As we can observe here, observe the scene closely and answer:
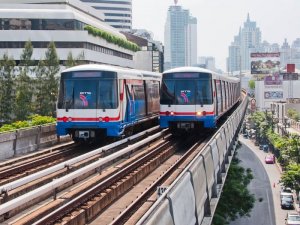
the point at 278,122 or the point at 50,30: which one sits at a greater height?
the point at 50,30

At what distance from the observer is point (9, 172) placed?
16047mm

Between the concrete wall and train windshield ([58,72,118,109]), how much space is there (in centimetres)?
190

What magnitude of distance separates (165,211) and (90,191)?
5839 millimetres

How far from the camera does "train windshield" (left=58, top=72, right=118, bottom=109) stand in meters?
20.9

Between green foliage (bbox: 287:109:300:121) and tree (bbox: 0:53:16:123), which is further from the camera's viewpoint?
green foliage (bbox: 287:109:300:121)

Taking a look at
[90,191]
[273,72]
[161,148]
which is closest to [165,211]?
[90,191]

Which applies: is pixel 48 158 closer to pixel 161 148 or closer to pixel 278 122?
pixel 161 148

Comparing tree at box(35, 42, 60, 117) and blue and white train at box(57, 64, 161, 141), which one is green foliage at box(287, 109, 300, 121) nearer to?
tree at box(35, 42, 60, 117)

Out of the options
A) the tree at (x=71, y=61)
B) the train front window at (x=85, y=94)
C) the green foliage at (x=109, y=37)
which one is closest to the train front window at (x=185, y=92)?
the train front window at (x=85, y=94)

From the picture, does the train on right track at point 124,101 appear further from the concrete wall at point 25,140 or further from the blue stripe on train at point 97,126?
the concrete wall at point 25,140

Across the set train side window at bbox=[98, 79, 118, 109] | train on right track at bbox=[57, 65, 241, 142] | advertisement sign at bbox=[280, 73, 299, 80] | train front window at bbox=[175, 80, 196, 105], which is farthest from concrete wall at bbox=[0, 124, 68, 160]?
advertisement sign at bbox=[280, 73, 299, 80]

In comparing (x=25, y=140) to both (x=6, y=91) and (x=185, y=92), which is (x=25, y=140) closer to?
(x=185, y=92)

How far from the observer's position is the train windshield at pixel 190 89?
80.8ft

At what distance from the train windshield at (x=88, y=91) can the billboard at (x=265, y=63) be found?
130m
